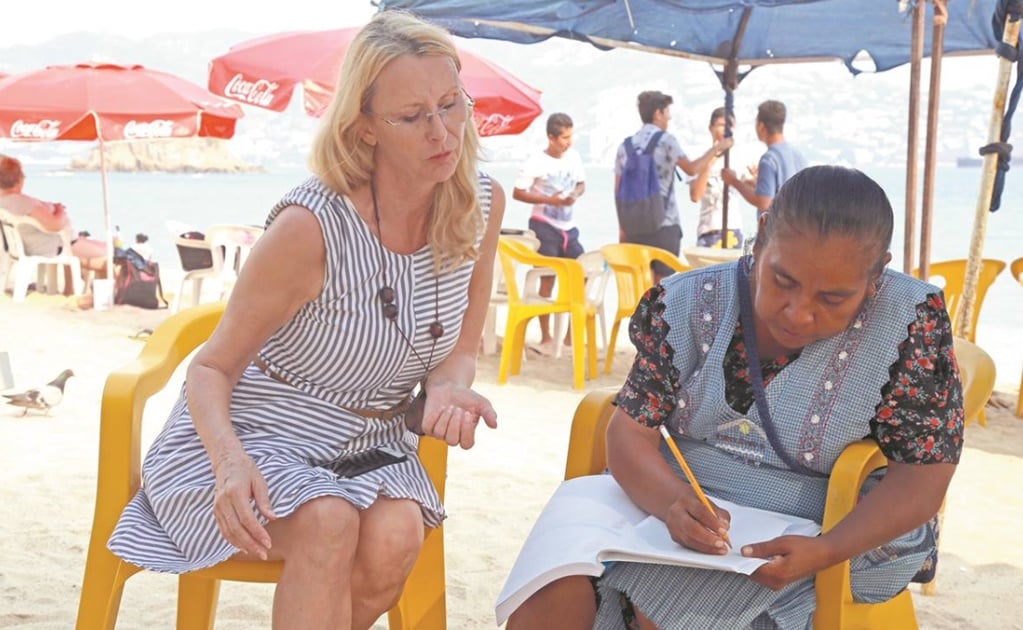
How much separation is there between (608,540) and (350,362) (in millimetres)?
670

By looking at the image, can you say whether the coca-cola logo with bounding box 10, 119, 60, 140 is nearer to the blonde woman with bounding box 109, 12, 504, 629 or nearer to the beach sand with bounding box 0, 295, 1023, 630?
the beach sand with bounding box 0, 295, 1023, 630

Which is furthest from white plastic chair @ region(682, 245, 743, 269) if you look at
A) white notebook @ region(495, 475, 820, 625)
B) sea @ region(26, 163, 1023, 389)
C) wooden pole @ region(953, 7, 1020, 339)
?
white notebook @ region(495, 475, 820, 625)

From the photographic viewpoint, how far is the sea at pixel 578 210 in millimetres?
14750

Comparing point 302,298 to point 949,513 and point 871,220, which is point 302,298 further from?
point 949,513

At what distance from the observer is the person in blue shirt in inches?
282

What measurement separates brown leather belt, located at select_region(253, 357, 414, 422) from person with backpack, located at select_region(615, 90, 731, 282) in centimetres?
575

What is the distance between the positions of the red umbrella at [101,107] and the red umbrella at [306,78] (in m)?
1.71

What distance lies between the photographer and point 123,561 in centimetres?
228

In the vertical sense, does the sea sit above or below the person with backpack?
below

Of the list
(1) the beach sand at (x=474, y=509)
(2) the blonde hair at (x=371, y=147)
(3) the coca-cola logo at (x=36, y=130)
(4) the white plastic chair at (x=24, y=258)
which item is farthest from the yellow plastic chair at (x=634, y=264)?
(4) the white plastic chair at (x=24, y=258)

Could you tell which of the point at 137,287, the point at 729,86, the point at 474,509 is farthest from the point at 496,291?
the point at 137,287

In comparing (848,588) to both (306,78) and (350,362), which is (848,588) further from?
(306,78)

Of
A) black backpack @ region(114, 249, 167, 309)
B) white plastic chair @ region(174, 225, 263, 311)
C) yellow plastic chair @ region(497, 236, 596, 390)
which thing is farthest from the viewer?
black backpack @ region(114, 249, 167, 309)

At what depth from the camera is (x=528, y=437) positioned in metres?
5.79
